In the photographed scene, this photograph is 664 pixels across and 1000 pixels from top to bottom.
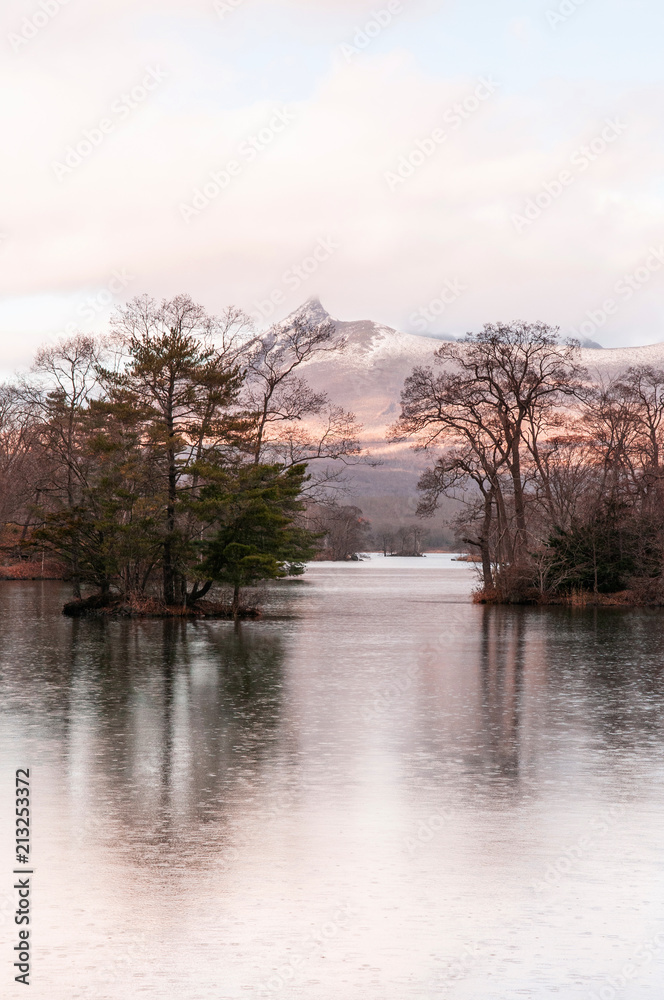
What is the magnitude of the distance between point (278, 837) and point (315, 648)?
18.6 m

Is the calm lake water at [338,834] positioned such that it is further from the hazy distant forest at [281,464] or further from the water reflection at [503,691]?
the hazy distant forest at [281,464]

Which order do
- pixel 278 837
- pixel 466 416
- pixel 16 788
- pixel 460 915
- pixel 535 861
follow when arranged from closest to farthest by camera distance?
pixel 460 915 → pixel 535 861 → pixel 278 837 → pixel 16 788 → pixel 466 416

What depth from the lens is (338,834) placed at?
29.6 ft

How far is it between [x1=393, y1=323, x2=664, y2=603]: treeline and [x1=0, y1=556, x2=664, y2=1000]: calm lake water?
28.7m

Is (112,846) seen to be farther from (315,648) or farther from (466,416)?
(466,416)

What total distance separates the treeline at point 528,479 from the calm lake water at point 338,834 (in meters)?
28.7

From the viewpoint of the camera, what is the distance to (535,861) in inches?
323

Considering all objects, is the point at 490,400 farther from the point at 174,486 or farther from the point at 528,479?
the point at 174,486

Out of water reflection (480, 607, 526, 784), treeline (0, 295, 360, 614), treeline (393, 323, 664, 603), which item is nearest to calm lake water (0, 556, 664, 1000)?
water reflection (480, 607, 526, 784)

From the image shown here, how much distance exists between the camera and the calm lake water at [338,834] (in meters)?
6.14

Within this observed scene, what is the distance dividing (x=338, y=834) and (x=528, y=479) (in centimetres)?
4834

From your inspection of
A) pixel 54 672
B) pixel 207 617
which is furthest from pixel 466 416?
pixel 54 672

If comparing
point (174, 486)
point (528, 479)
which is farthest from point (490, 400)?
point (174, 486)

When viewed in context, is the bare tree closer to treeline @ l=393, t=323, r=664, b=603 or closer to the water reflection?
treeline @ l=393, t=323, r=664, b=603
